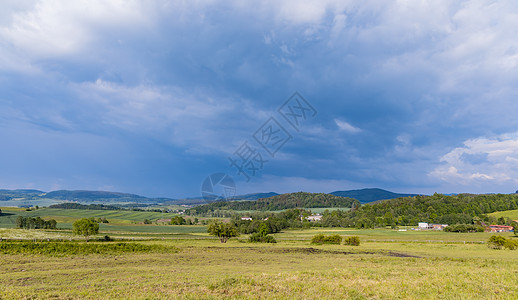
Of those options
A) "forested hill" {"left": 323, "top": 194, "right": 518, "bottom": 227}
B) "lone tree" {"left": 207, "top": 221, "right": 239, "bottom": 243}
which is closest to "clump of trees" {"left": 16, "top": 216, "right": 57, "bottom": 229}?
"lone tree" {"left": 207, "top": 221, "right": 239, "bottom": 243}

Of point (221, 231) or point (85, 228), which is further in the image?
point (221, 231)

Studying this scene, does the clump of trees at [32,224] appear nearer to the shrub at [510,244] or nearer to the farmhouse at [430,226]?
the shrub at [510,244]

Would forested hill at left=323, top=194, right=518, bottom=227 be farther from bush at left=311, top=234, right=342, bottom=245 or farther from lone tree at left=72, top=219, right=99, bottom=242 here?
lone tree at left=72, top=219, right=99, bottom=242

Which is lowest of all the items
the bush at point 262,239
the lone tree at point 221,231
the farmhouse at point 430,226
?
the farmhouse at point 430,226

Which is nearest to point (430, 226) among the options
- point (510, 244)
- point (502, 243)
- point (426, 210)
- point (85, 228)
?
point (426, 210)

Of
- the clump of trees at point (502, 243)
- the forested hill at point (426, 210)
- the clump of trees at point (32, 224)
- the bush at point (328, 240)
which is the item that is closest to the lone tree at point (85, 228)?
the clump of trees at point (32, 224)

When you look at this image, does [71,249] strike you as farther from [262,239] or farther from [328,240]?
[328,240]

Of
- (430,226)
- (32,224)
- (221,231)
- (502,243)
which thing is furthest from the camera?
(430,226)

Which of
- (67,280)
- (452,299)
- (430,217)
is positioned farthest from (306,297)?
(430,217)

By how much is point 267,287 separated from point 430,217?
173967 mm

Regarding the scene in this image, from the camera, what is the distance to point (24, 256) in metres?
37.4

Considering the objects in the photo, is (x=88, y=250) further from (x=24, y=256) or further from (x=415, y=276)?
(x=415, y=276)

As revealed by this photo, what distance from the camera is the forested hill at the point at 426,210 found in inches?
5932

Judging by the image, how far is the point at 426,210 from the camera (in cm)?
16938
